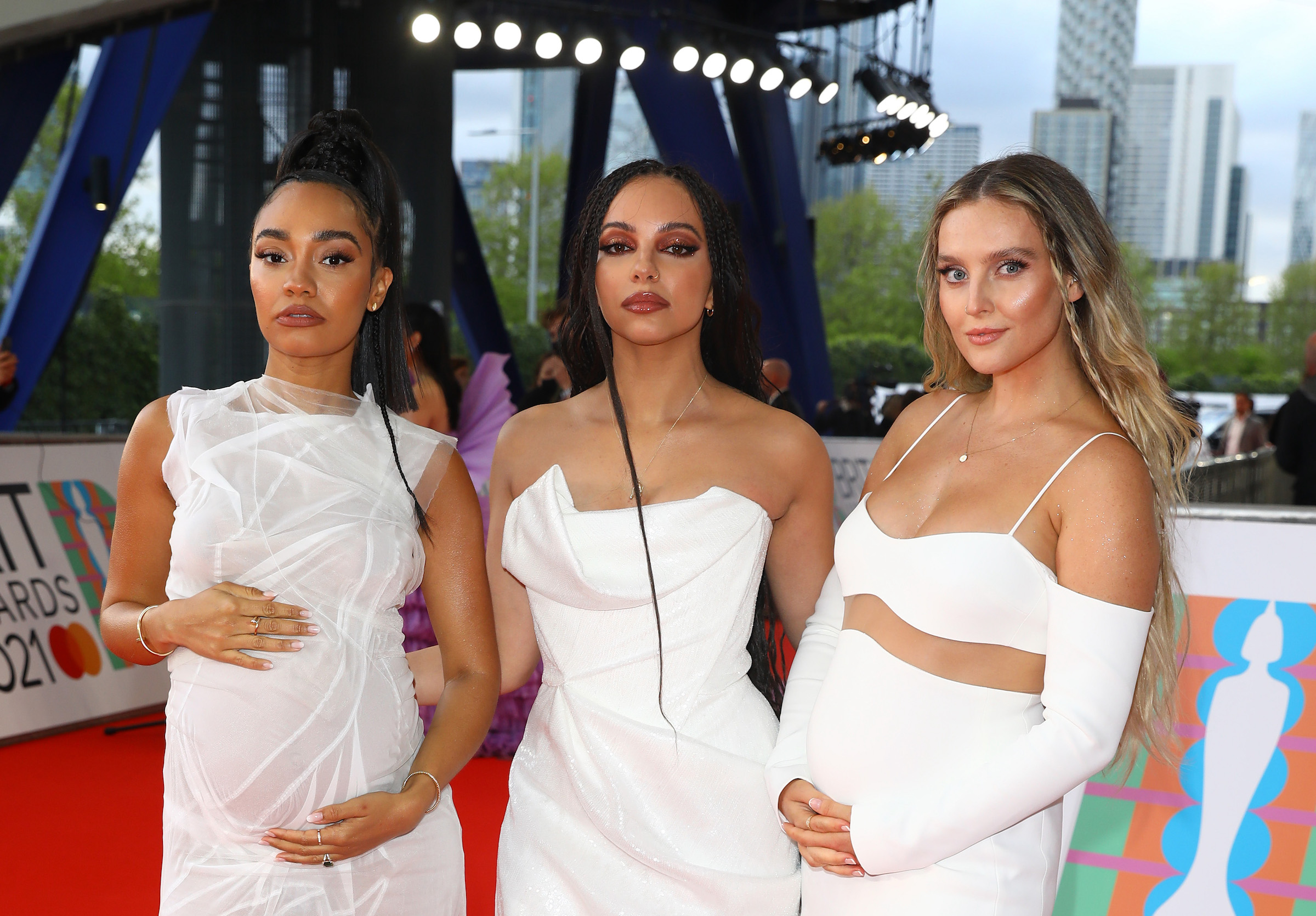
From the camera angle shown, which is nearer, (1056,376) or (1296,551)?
(1056,376)

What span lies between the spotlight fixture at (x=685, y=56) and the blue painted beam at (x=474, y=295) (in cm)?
455

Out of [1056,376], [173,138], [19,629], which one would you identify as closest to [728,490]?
[1056,376]

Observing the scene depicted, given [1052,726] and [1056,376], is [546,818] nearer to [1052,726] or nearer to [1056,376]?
[1052,726]

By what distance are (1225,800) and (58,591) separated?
15.7 ft

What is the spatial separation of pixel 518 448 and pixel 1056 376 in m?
0.91

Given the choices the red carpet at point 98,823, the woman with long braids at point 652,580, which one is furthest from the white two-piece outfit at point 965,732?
the red carpet at point 98,823

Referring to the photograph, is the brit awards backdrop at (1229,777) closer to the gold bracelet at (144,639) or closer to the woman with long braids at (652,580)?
the woman with long braids at (652,580)

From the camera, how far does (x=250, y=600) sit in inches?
59.9

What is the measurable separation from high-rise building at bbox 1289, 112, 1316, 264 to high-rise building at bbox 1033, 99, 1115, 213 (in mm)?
3171

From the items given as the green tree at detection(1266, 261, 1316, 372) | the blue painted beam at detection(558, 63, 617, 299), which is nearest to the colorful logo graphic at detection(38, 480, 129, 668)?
the blue painted beam at detection(558, 63, 617, 299)

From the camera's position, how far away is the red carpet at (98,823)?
339cm

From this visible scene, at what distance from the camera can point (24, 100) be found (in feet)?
27.6

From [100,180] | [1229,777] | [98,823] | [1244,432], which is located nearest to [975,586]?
[1229,777]

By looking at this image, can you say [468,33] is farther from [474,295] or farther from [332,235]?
[332,235]
